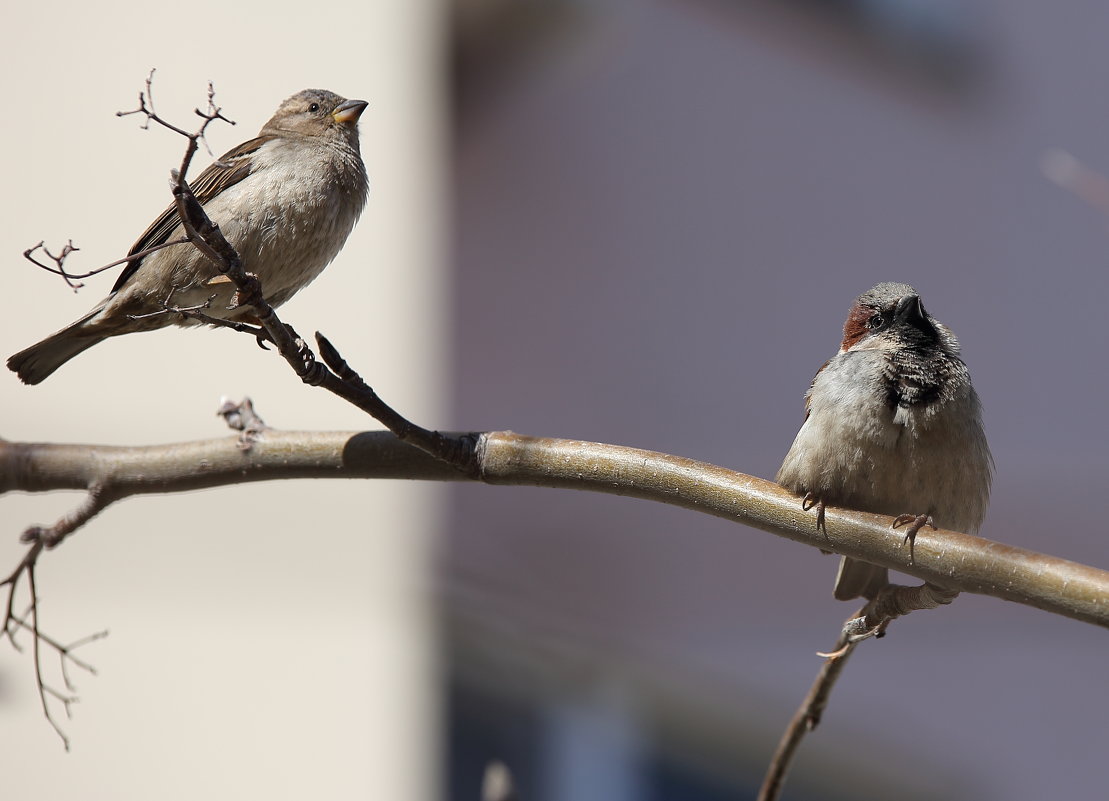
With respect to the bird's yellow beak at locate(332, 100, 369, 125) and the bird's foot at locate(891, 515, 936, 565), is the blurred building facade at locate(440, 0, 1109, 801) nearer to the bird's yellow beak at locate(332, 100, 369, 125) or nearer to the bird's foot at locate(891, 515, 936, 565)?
the bird's yellow beak at locate(332, 100, 369, 125)

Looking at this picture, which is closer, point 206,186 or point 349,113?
point 206,186

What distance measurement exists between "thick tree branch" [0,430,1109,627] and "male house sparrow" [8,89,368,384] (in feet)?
1.36

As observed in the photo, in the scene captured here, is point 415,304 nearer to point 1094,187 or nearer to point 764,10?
point 764,10

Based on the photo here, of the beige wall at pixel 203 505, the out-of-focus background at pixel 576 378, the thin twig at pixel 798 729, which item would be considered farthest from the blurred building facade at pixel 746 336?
the thin twig at pixel 798 729

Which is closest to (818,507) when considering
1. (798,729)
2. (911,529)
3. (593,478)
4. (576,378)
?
(911,529)

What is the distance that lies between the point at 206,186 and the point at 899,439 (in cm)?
159

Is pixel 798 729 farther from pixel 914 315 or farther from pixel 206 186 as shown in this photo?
pixel 206 186

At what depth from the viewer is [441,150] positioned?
6.18 metres

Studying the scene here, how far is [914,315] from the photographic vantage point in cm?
233

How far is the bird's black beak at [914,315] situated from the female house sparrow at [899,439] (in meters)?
0.02

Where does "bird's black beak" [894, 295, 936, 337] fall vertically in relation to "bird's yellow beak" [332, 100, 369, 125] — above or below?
below

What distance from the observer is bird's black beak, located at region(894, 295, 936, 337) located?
2.33 meters

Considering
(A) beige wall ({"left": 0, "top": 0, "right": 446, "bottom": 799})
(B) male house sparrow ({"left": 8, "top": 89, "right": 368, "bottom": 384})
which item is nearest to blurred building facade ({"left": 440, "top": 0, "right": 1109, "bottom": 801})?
(A) beige wall ({"left": 0, "top": 0, "right": 446, "bottom": 799})

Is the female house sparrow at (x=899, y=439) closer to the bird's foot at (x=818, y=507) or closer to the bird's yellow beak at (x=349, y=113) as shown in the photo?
the bird's foot at (x=818, y=507)
